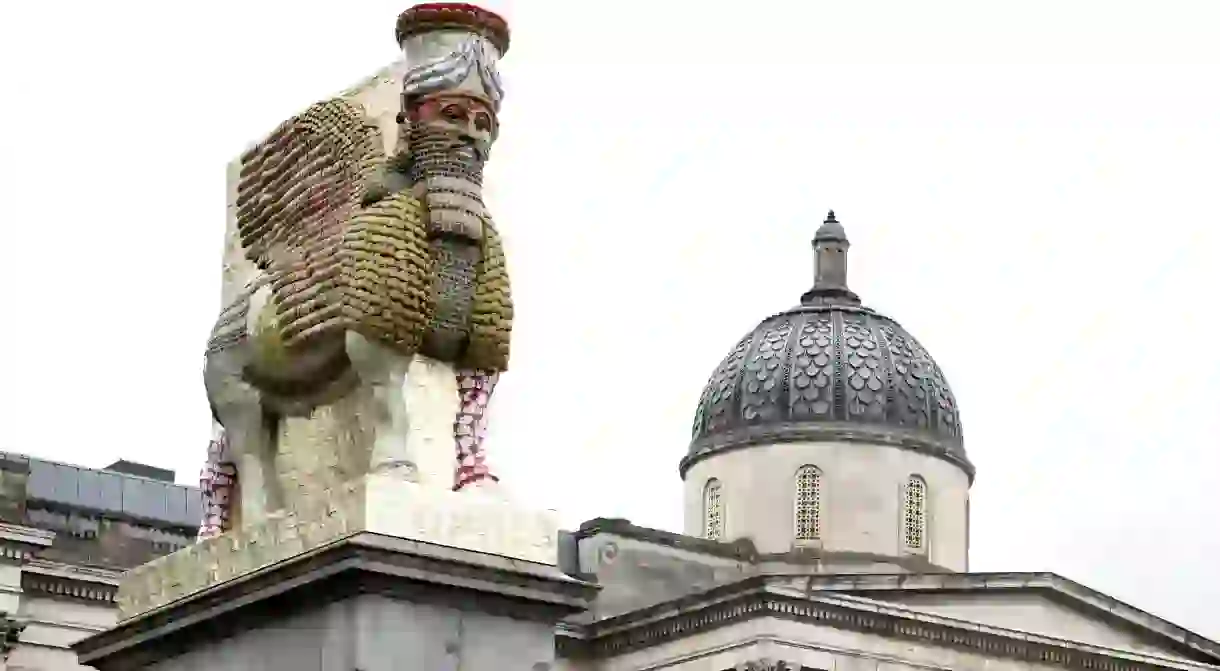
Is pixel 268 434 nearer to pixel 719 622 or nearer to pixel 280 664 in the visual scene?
pixel 280 664

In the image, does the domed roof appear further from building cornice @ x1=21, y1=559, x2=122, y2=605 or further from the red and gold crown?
the red and gold crown

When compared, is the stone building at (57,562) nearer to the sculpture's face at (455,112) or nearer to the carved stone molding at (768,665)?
the carved stone molding at (768,665)

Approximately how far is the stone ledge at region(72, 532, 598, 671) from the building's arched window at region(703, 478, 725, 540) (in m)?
42.9

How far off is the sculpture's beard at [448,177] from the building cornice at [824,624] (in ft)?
112

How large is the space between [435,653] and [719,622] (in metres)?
35.8

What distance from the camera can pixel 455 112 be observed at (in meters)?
14.1

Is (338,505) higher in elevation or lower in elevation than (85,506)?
lower

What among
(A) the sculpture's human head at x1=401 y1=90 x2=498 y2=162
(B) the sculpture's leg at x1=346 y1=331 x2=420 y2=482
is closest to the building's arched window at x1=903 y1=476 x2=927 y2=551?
(A) the sculpture's human head at x1=401 y1=90 x2=498 y2=162

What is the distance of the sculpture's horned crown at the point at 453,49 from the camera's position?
46.2 feet

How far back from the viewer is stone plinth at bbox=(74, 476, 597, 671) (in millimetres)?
13203

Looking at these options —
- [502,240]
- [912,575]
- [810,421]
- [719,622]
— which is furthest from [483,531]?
[810,421]

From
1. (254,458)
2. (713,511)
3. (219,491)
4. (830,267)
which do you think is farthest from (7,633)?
(254,458)

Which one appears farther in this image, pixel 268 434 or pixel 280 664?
pixel 268 434

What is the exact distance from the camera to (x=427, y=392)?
14023 millimetres
